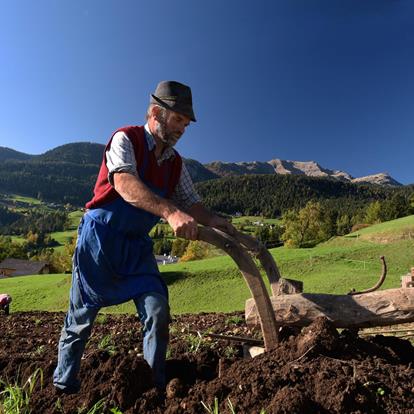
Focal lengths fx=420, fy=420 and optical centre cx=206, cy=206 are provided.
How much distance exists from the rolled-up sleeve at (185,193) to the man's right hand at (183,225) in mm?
1126

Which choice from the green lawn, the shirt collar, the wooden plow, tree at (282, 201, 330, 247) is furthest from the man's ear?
tree at (282, 201, 330, 247)

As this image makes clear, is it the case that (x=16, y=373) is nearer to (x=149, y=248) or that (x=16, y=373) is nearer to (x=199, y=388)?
(x=149, y=248)

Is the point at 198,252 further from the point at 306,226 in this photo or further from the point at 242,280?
the point at 242,280

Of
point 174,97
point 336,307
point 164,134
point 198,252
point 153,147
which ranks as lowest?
point 198,252

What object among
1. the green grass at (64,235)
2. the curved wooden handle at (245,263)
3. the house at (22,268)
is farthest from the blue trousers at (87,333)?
the green grass at (64,235)

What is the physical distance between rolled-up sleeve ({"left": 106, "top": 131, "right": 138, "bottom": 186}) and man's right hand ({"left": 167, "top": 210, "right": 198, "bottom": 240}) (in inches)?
19.7

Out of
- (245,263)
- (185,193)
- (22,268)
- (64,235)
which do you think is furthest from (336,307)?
(64,235)

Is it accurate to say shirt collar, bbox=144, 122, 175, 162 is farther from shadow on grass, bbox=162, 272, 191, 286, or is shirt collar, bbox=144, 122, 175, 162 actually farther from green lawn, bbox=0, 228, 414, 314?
shadow on grass, bbox=162, 272, 191, 286

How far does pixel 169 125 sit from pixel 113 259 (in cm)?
110

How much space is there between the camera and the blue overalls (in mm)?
3127

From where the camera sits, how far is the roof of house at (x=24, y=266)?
7348 centimetres

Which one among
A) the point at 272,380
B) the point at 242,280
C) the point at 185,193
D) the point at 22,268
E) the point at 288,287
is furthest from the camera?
the point at 22,268

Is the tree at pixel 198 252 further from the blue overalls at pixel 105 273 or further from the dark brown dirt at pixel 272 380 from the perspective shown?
the blue overalls at pixel 105 273

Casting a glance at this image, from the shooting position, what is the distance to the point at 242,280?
15383 millimetres
